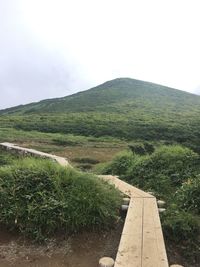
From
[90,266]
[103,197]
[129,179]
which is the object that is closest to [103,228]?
[103,197]

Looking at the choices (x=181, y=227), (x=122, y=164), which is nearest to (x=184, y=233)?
(x=181, y=227)

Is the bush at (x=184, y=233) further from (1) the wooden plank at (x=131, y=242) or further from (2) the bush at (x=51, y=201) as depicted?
(2) the bush at (x=51, y=201)

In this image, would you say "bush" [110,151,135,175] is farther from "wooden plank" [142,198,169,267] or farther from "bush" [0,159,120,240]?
"wooden plank" [142,198,169,267]

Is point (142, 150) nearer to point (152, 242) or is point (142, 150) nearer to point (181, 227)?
point (181, 227)

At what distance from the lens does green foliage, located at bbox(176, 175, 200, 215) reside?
8.47 meters

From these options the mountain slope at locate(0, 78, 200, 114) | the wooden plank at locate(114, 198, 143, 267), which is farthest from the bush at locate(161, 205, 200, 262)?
the mountain slope at locate(0, 78, 200, 114)

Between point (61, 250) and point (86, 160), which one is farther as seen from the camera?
point (86, 160)

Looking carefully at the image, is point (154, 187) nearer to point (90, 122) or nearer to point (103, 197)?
point (103, 197)

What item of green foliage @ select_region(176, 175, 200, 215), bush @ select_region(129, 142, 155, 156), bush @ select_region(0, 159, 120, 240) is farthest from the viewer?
bush @ select_region(129, 142, 155, 156)

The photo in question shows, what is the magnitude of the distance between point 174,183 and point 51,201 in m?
4.92

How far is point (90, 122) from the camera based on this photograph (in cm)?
4750

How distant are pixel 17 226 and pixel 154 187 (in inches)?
190

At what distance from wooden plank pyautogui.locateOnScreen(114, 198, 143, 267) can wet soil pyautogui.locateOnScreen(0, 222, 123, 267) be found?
47 cm

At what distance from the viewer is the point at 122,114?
63.5 metres
